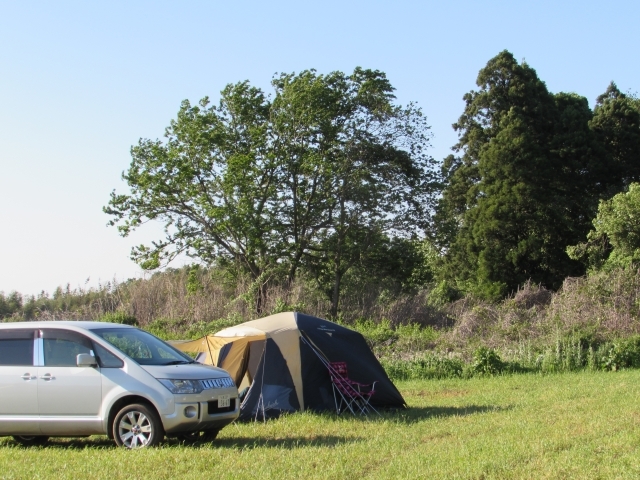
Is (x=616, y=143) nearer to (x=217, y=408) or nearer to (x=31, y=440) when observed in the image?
(x=217, y=408)

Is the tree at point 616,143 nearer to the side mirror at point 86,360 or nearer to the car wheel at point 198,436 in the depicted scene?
the car wheel at point 198,436

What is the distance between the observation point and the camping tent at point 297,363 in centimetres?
1332

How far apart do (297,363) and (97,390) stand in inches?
173

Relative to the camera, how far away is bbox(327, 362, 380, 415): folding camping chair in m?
13.4

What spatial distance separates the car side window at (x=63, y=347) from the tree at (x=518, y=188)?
86.2ft

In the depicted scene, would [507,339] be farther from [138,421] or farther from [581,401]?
[138,421]

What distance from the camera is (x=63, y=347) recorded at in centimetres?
1039

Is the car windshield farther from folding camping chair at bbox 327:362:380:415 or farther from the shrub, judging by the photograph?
the shrub

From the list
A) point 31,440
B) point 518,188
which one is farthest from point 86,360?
point 518,188

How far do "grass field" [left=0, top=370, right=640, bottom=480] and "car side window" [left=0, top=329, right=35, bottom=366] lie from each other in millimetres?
1173

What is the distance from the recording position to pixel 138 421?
990 cm

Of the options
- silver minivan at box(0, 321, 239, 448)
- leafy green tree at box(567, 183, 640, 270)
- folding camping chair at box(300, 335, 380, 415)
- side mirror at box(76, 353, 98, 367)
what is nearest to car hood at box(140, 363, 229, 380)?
silver minivan at box(0, 321, 239, 448)

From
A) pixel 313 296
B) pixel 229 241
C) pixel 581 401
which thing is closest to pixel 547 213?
pixel 313 296

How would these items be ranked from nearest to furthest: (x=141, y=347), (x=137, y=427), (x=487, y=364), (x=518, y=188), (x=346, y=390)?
(x=137, y=427) < (x=141, y=347) < (x=346, y=390) < (x=487, y=364) < (x=518, y=188)
